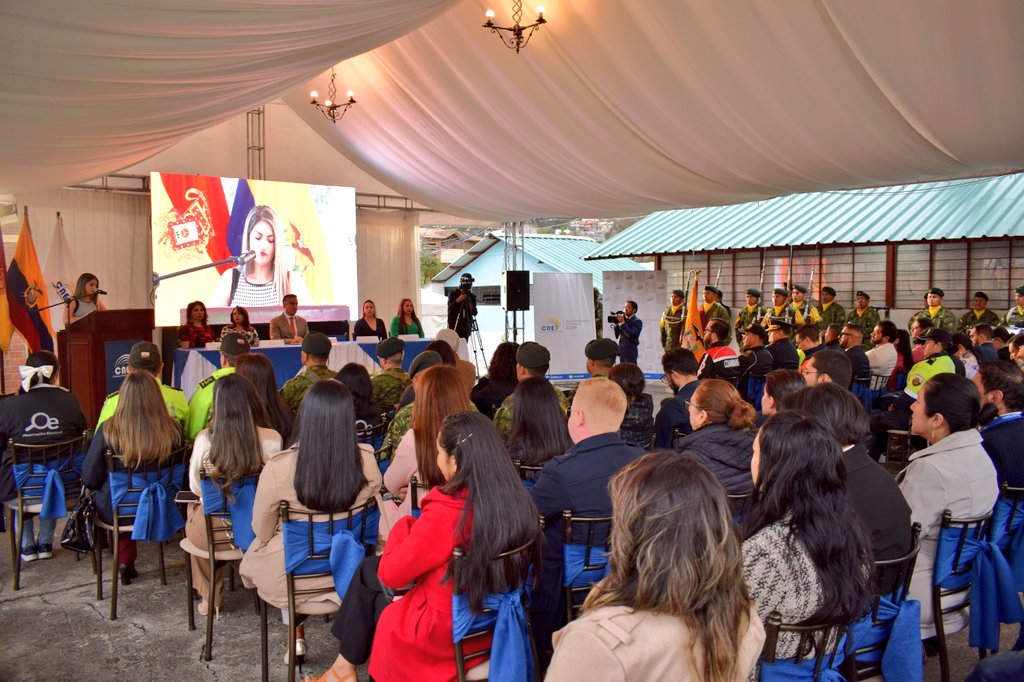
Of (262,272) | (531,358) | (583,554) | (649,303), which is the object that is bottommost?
(583,554)

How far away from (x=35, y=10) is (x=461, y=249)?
33.7 m

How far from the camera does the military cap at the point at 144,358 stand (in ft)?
14.4

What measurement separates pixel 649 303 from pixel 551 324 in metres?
1.78

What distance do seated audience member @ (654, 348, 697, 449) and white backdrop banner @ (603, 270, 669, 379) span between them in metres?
7.69

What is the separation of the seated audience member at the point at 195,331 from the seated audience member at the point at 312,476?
552cm

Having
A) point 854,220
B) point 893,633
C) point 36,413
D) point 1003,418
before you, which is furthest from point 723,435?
point 854,220

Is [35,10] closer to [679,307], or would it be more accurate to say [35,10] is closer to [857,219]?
[679,307]

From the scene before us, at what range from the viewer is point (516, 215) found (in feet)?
31.6

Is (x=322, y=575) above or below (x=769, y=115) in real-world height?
below

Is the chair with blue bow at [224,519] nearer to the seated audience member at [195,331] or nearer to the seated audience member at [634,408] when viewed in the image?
the seated audience member at [634,408]

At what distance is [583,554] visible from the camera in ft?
8.79

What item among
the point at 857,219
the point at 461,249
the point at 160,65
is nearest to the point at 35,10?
the point at 160,65

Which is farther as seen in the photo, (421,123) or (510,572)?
(421,123)

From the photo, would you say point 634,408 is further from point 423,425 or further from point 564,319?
point 564,319
